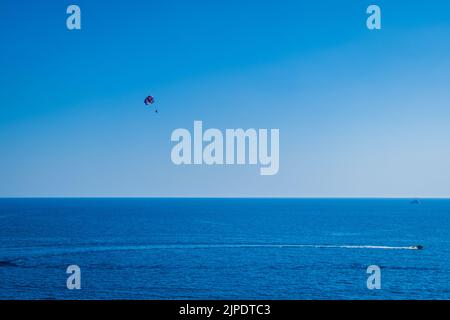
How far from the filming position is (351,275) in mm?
43406

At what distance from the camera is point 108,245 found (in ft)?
212

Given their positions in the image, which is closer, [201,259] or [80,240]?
[201,259]
